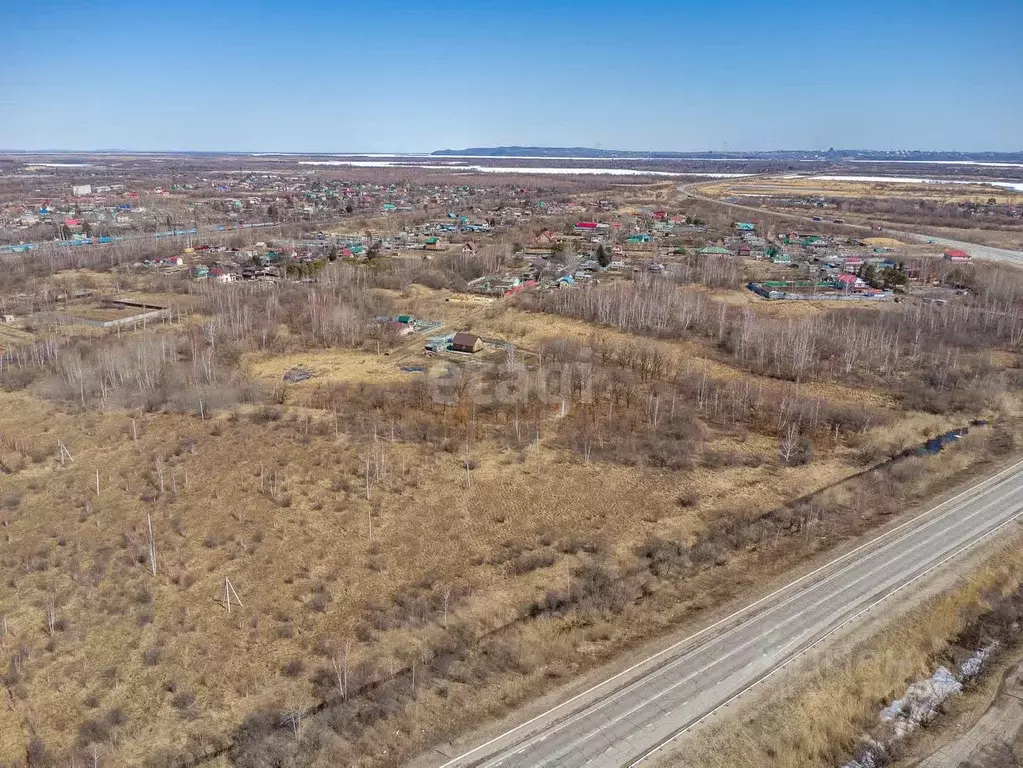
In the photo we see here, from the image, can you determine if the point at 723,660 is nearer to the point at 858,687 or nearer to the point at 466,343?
the point at 858,687

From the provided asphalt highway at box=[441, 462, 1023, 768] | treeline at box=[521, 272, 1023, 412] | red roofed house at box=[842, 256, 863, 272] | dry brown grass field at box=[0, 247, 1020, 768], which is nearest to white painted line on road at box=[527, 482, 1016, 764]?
asphalt highway at box=[441, 462, 1023, 768]

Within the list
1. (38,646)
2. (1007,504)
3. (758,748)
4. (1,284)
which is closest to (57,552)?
(38,646)

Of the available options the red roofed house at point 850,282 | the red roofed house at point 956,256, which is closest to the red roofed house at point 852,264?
the red roofed house at point 850,282

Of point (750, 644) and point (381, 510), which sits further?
point (381, 510)

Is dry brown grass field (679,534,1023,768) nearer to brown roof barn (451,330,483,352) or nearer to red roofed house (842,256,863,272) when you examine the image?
brown roof barn (451,330,483,352)

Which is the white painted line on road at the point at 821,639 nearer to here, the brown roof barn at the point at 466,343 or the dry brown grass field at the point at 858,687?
the dry brown grass field at the point at 858,687

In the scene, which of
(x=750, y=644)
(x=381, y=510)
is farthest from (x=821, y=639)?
(x=381, y=510)
